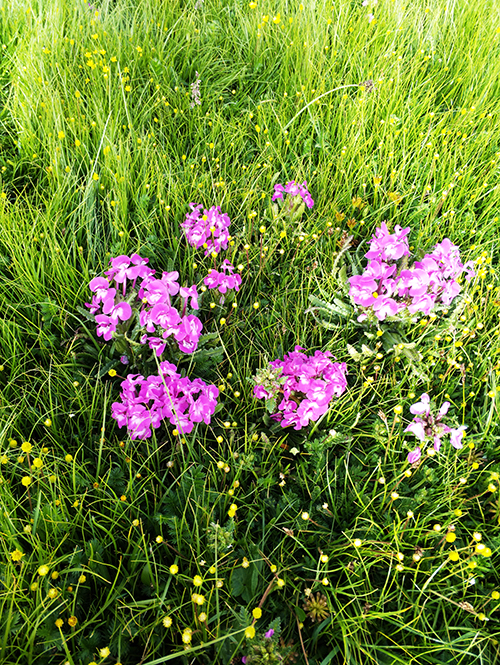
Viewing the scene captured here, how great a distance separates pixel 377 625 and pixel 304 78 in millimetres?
2939

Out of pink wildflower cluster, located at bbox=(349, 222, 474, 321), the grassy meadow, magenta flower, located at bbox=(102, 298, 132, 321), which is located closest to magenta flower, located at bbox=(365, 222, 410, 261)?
pink wildflower cluster, located at bbox=(349, 222, 474, 321)

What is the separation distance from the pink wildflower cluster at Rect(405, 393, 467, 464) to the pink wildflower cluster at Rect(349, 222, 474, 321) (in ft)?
1.31

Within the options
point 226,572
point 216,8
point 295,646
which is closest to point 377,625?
point 295,646

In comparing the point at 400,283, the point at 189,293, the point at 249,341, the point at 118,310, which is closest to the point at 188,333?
the point at 189,293

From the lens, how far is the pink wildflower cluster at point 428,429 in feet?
5.05

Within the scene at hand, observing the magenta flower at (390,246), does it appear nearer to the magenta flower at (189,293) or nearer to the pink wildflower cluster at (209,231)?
the pink wildflower cluster at (209,231)

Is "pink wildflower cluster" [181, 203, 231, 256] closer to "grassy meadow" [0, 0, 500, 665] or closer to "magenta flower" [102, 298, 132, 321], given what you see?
"grassy meadow" [0, 0, 500, 665]

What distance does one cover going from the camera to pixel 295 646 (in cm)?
131

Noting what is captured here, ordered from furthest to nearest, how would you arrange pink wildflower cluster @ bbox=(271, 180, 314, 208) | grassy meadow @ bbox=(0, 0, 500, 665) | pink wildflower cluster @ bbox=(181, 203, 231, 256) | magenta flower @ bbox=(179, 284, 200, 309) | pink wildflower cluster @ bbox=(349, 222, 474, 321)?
pink wildflower cluster @ bbox=(271, 180, 314, 208)
pink wildflower cluster @ bbox=(181, 203, 231, 256)
pink wildflower cluster @ bbox=(349, 222, 474, 321)
magenta flower @ bbox=(179, 284, 200, 309)
grassy meadow @ bbox=(0, 0, 500, 665)

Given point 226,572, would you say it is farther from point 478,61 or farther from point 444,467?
point 478,61

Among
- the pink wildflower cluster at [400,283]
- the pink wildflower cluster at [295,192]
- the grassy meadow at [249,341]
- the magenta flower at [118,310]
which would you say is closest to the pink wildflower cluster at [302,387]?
the grassy meadow at [249,341]

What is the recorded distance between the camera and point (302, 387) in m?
1.62

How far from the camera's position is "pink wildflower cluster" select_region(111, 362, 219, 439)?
1535 millimetres

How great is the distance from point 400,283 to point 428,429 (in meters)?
0.59
